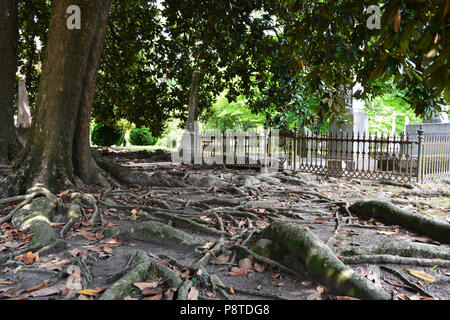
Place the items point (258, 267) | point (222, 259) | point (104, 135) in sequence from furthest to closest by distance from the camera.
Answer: point (104, 135) → point (222, 259) → point (258, 267)

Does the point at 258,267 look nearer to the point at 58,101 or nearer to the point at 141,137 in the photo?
the point at 58,101

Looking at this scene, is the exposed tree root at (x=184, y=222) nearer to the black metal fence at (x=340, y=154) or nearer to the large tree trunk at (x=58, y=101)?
the large tree trunk at (x=58, y=101)

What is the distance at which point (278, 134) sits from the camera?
13.0 m

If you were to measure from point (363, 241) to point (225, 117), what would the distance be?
850 inches

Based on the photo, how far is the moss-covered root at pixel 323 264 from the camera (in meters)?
2.81

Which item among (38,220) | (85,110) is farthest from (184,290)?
(85,110)

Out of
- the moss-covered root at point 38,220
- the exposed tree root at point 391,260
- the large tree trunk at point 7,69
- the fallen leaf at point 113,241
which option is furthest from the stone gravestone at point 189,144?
the exposed tree root at point 391,260

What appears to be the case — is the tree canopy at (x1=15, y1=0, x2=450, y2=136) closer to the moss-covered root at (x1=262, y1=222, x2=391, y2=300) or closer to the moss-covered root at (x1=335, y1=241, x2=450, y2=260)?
the moss-covered root at (x1=262, y1=222, x2=391, y2=300)

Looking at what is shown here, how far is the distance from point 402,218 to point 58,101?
6.01 meters

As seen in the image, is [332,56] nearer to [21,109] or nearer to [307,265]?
[307,265]

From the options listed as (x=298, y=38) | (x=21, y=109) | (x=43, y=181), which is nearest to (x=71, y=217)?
(x=43, y=181)

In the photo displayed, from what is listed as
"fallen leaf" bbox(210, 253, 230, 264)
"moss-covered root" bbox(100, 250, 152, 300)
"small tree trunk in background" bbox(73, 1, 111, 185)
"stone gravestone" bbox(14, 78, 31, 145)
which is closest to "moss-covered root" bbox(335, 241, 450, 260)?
"fallen leaf" bbox(210, 253, 230, 264)

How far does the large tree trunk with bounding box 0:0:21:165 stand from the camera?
25.5 ft

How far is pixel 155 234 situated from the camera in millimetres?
4293
